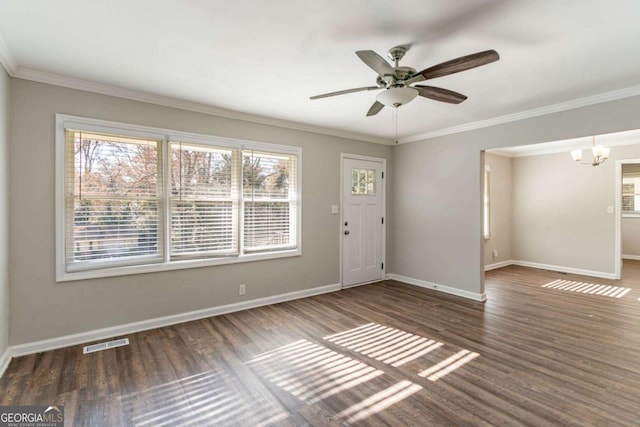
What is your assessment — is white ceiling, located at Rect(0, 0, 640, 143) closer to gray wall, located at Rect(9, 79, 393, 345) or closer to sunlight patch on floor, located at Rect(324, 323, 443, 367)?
gray wall, located at Rect(9, 79, 393, 345)

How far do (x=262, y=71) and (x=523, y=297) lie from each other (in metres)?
4.77

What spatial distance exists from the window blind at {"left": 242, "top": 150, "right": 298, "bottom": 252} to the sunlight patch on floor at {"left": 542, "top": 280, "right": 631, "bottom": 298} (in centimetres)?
452

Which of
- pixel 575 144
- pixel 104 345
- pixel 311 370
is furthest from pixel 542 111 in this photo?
pixel 104 345

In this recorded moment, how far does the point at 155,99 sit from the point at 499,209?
6770 millimetres

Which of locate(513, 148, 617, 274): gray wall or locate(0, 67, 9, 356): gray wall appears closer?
locate(0, 67, 9, 356): gray wall

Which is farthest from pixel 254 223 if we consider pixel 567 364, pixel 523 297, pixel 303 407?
pixel 523 297

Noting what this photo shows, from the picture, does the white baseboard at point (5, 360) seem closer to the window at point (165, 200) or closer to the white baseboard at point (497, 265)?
the window at point (165, 200)

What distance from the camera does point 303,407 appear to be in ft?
6.82

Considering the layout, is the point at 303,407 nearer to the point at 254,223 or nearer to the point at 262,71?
the point at 254,223

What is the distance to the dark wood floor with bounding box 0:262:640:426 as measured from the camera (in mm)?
2018

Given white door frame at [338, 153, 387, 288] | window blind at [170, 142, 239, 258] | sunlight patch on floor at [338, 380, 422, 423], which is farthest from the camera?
white door frame at [338, 153, 387, 288]

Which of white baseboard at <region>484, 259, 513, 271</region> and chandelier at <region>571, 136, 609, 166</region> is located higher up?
chandelier at <region>571, 136, 609, 166</region>

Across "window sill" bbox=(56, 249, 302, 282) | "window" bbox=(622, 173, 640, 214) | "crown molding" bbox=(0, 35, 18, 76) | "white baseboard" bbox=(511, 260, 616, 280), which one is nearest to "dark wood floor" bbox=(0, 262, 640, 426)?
"window sill" bbox=(56, 249, 302, 282)

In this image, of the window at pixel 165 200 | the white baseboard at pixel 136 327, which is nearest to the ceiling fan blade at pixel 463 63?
the window at pixel 165 200
